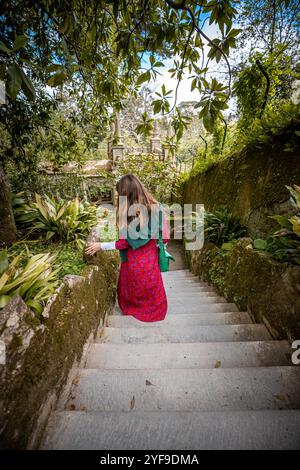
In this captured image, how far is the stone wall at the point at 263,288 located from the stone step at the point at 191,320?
0.15 meters

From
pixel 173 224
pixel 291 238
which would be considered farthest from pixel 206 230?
pixel 173 224

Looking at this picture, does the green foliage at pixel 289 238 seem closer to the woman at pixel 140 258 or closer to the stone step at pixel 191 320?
the stone step at pixel 191 320

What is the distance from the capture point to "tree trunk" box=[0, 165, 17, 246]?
2.23m

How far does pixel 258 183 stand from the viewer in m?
3.13

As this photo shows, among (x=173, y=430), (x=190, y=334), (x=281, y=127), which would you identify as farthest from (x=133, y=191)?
(x=281, y=127)

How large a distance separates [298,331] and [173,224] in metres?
6.83

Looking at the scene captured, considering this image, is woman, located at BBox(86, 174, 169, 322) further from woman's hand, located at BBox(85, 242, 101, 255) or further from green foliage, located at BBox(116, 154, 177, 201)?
green foliage, located at BBox(116, 154, 177, 201)

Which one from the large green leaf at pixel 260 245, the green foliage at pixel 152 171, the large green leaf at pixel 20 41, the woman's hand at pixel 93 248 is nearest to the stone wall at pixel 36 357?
the woman's hand at pixel 93 248

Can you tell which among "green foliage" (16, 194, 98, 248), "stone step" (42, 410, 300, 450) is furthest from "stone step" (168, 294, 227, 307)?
"stone step" (42, 410, 300, 450)

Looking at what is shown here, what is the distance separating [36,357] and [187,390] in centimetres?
86

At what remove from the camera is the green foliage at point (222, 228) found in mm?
3582

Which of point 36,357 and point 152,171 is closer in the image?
point 36,357

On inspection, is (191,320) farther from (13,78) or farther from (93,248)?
(13,78)
